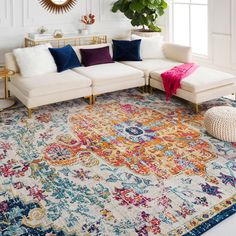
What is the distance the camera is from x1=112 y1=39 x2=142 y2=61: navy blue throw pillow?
530cm

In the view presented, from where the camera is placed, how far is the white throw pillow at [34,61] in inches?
175

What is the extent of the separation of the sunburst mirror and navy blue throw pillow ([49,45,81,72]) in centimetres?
112

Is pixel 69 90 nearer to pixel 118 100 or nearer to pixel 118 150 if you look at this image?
pixel 118 100

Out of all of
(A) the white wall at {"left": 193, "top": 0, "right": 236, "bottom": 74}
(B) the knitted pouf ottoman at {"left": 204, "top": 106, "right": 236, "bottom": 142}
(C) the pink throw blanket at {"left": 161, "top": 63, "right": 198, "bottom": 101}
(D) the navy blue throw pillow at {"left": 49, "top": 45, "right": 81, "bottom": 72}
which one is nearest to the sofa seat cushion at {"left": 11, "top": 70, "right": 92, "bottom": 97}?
(D) the navy blue throw pillow at {"left": 49, "top": 45, "right": 81, "bottom": 72}

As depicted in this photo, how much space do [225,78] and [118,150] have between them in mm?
1948

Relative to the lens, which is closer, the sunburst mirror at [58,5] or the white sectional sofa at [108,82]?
the white sectional sofa at [108,82]

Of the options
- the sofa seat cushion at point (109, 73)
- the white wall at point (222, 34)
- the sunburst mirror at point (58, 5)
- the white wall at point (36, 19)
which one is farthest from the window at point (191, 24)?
the sunburst mirror at point (58, 5)

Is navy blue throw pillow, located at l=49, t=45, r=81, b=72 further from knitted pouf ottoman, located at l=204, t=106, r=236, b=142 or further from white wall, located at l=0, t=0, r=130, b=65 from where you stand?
knitted pouf ottoman, located at l=204, t=106, r=236, b=142

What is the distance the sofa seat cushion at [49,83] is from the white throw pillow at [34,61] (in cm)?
10

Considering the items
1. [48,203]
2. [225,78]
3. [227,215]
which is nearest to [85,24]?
[225,78]

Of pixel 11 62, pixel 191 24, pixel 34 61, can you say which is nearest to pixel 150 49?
pixel 191 24

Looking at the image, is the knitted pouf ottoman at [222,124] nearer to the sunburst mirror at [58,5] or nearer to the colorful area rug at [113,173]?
the colorful area rug at [113,173]

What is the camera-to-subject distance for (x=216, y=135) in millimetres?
3449

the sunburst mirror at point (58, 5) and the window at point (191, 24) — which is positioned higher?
the sunburst mirror at point (58, 5)
